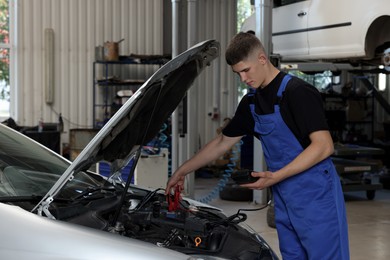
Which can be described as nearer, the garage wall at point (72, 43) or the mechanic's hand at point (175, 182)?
the mechanic's hand at point (175, 182)

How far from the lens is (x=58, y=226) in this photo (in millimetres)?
1910

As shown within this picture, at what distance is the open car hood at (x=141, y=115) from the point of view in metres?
2.05

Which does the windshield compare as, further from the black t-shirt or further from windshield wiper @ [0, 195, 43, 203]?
the black t-shirt

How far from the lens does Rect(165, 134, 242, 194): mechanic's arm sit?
2775 mm

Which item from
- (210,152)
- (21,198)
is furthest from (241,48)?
(21,198)

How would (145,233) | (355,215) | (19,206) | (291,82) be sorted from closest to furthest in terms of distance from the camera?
(19,206), (145,233), (291,82), (355,215)

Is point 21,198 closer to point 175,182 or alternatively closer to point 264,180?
point 175,182

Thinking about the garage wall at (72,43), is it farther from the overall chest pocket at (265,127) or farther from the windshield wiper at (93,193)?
the overall chest pocket at (265,127)

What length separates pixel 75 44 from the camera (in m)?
10.1

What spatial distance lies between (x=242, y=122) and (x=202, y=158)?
0.90ft

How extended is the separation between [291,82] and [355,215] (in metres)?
4.48

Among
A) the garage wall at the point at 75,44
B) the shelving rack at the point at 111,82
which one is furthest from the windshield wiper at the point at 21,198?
the shelving rack at the point at 111,82

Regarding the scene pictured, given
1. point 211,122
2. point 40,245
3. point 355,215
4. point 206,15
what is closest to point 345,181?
point 355,215

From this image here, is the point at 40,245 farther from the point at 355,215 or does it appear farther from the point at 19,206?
the point at 355,215
